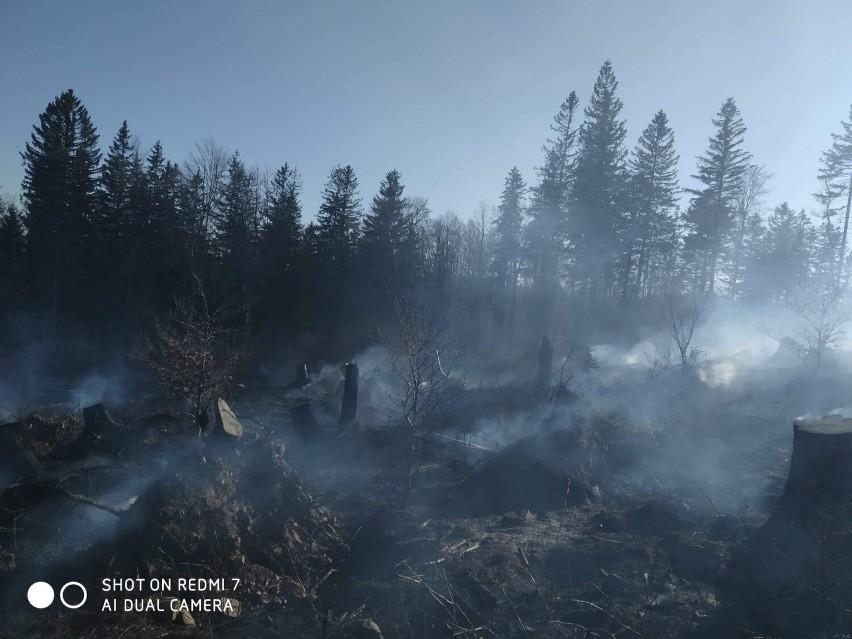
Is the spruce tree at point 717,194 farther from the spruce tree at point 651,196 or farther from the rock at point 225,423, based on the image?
the rock at point 225,423

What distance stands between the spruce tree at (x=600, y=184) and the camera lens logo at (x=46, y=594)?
96.1ft

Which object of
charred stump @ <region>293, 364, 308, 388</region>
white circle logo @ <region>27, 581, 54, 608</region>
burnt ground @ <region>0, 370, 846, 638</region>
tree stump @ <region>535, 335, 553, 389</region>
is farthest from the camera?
charred stump @ <region>293, 364, 308, 388</region>

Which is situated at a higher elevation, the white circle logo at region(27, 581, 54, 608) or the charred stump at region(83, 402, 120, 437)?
the charred stump at region(83, 402, 120, 437)

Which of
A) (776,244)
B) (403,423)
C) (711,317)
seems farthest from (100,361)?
(776,244)

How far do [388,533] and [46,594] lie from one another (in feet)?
15.0

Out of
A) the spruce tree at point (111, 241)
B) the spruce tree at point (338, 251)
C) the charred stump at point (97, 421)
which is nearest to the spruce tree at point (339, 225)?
the spruce tree at point (338, 251)

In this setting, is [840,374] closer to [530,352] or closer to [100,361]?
[530,352]

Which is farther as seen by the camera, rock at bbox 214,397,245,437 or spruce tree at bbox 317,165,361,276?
spruce tree at bbox 317,165,361,276

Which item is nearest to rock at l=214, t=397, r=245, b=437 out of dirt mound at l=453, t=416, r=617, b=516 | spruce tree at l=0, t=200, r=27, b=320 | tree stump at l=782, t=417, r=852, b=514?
dirt mound at l=453, t=416, r=617, b=516

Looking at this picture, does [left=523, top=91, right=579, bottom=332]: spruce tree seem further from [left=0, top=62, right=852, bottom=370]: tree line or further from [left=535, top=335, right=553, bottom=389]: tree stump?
[left=535, top=335, right=553, bottom=389]: tree stump

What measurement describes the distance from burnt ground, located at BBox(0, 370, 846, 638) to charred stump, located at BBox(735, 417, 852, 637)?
18cm

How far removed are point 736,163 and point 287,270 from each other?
28.9 m

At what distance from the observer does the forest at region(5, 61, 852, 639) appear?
6.63 metres

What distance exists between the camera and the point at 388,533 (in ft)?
28.0
